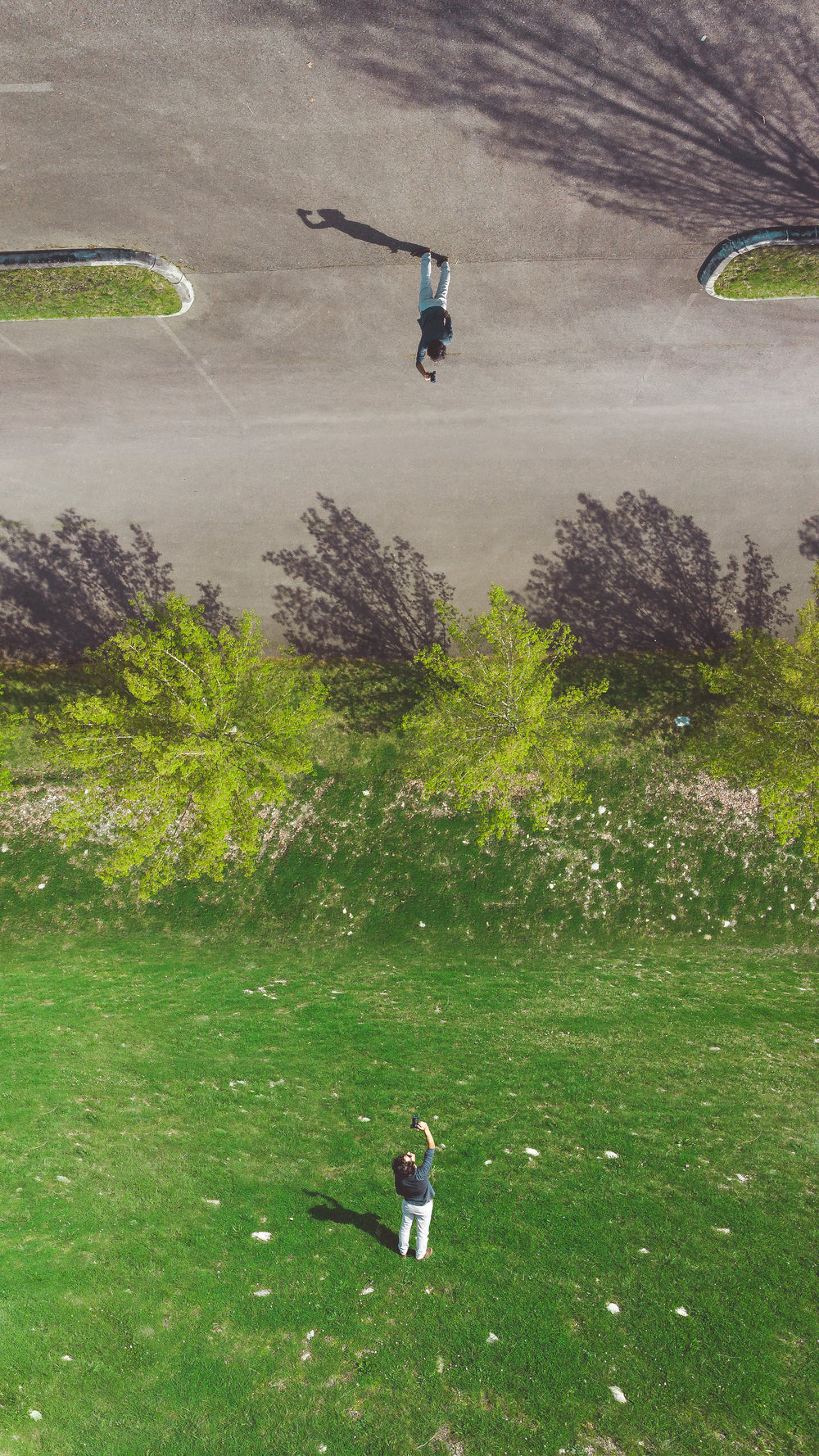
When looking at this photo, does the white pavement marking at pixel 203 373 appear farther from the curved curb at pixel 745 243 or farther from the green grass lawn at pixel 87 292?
the curved curb at pixel 745 243

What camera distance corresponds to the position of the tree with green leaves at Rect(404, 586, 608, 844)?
13.4 meters

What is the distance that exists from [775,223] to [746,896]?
15.3m

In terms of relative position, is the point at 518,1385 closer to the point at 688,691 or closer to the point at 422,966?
the point at 422,966

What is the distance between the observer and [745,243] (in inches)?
591

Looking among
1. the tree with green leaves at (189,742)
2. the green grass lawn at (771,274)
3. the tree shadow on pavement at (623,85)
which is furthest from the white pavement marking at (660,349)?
the tree with green leaves at (189,742)

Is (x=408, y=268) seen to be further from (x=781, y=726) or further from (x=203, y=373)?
(x=781, y=726)

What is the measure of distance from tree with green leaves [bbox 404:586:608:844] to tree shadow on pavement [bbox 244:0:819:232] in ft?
32.4

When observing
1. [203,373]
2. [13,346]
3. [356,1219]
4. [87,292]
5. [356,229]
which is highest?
[356,229]

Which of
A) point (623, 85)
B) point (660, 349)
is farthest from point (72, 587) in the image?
point (623, 85)

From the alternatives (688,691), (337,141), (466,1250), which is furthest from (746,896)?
(337,141)

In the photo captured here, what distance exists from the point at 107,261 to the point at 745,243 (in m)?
14.1

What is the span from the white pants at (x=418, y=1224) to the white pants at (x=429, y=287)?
1744cm

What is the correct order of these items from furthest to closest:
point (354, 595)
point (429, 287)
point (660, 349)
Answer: point (354, 595), point (660, 349), point (429, 287)

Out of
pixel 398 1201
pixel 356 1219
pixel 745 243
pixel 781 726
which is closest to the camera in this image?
pixel 356 1219
